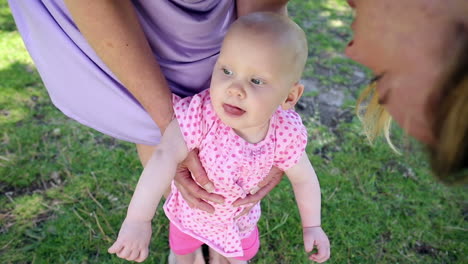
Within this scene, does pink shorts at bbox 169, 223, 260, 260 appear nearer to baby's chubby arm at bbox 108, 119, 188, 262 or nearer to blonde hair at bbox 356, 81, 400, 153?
baby's chubby arm at bbox 108, 119, 188, 262

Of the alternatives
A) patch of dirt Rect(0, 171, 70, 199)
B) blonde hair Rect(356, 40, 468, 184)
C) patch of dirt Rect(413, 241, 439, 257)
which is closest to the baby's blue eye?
blonde hair Rect(356, 40, 468, 184)

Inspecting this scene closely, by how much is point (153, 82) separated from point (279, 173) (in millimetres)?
606

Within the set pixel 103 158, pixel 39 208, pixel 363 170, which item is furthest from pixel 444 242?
pixel 39 208

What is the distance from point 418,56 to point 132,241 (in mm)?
1016

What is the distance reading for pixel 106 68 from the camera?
164 centimetres

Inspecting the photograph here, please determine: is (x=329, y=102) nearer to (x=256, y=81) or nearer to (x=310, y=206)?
(x=310, y=206)

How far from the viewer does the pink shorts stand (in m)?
1.97

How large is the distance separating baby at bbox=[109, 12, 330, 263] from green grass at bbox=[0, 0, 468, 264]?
2.11 feet

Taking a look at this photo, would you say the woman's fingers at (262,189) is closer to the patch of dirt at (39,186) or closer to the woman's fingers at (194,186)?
the woman's fingers at (194,186)

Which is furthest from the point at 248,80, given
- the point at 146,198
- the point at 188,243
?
the point at 188,243

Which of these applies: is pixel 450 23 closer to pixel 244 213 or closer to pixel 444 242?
pixel 244 213

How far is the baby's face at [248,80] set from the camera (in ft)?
4.52

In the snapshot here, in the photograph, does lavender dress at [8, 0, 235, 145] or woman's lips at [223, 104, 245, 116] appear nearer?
woman's lips at [223, 104, 245, 116]

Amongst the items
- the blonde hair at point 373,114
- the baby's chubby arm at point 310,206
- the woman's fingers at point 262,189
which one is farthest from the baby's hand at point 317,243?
the blonde hair at point 373,114
